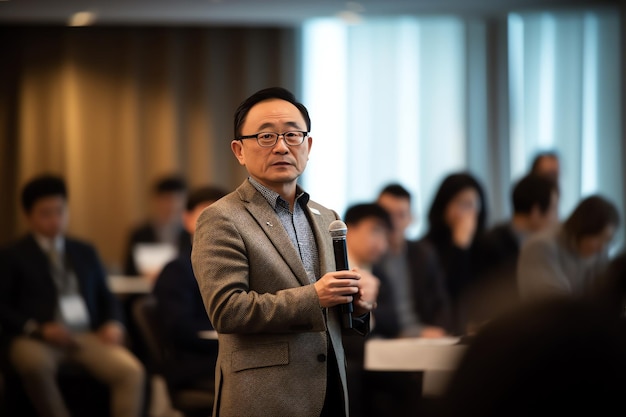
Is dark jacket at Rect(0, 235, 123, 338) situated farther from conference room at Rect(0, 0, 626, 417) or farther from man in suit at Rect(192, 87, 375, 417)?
conference room at Rect(0, 0, 626, 417)

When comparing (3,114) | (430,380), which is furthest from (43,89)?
(430,380)

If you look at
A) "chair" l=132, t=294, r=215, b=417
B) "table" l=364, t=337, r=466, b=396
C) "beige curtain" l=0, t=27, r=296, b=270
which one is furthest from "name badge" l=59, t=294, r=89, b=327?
"beige curtain" l=0, t=27, r=296, b=270

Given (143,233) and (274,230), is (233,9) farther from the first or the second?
(274,230)

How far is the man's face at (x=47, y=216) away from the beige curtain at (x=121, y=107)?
369cm

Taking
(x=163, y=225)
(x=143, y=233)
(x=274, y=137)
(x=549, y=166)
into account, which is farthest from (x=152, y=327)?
(x=549, y=166)

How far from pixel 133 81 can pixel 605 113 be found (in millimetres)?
4521

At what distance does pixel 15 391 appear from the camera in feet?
15.3

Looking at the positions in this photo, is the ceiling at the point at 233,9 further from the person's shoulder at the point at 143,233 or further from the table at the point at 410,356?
the table at the point at 410,356

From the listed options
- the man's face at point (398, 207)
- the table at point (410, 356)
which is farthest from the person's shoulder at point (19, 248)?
the table at point (410, 356)

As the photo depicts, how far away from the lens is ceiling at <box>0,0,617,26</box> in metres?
7.37

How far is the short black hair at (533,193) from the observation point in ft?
14.8

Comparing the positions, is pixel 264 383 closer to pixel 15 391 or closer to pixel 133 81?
pixel 15 391

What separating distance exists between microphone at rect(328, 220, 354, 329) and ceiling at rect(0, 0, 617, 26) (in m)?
5.47

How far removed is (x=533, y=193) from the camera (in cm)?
452
